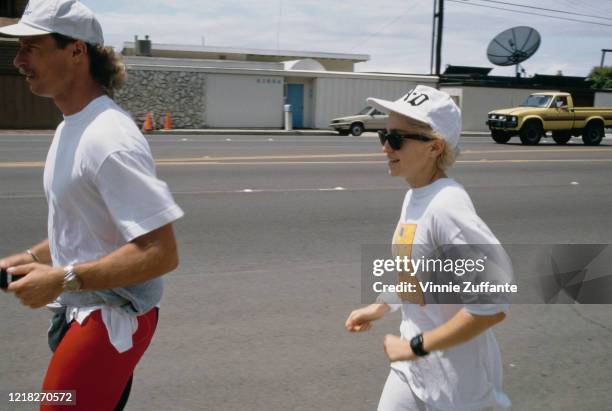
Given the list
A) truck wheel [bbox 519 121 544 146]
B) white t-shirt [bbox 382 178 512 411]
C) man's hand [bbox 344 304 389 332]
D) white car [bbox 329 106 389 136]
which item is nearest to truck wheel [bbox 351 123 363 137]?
white car [bbox 329 106 389 136]

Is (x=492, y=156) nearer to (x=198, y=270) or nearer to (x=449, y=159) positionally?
(x=198, y=270)

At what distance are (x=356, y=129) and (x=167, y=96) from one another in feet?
29.2

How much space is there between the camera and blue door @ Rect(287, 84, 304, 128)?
34188 mm

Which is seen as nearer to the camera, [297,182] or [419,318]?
[419,318]

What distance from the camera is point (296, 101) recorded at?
3434 cm

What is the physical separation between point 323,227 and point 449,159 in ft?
20.6

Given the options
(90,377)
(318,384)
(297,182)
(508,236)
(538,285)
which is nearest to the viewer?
(90,377)

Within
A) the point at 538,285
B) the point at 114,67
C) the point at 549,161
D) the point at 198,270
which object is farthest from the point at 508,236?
the point at 549,161

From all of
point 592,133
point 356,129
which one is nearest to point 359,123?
point 356,129

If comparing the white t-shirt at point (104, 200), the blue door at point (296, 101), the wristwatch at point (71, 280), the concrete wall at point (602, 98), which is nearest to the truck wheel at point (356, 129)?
the blue door at point (296, 101)

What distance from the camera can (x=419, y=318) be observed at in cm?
240

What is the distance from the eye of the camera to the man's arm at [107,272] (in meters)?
2.08

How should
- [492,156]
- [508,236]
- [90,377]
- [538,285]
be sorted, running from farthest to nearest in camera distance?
[492,156], [508,236], [538,285], [90,377]

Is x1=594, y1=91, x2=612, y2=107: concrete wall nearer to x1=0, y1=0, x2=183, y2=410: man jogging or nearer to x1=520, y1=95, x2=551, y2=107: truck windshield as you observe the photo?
x1=520, y1=95, x2=551, y2=107: truck windshield
